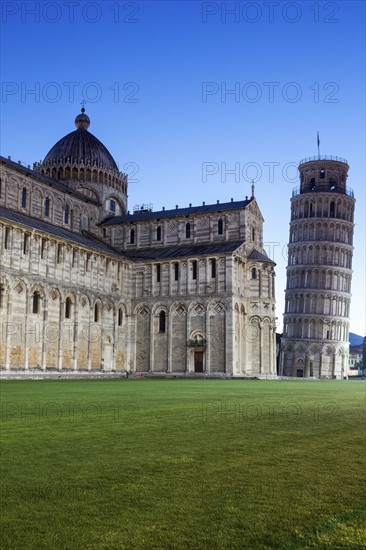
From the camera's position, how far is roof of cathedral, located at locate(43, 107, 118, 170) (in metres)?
64.2

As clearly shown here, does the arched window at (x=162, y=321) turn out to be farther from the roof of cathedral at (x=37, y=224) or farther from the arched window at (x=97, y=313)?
the roof of cathedral at (x=37, y=224)

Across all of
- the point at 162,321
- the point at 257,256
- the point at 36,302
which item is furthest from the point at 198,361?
the point at 36,302

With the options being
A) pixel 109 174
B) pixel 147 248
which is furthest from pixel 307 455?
pixel 109 174

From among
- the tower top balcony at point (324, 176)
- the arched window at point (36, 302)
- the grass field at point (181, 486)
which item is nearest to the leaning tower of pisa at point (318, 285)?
the tower top balcony at point (324, 176)

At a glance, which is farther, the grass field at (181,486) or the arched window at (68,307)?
the arched window at (68,307)

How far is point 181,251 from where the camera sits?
57406 mm

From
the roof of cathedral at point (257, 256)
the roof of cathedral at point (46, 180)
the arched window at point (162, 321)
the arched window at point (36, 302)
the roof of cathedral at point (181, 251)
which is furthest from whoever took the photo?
the roof of cathedral at point (257, 256)

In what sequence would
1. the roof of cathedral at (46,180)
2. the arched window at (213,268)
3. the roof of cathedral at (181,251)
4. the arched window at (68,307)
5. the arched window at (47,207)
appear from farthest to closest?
the roof of cathedral at (181,251), the arched window at (47,207), the arched window at (213,268), the roof of cathedral at (46,180), the arched window at (68,307)

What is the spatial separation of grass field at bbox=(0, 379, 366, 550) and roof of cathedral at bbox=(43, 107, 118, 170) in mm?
56793

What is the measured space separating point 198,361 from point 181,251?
34.6ft

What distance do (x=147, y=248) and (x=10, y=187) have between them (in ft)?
51.5

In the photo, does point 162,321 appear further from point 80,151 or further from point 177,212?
point 80,151

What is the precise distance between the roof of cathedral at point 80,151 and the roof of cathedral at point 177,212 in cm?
637

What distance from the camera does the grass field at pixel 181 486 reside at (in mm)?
4176
